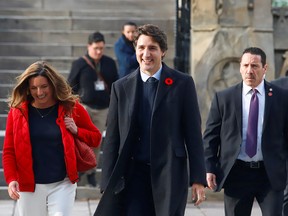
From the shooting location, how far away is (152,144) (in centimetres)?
692

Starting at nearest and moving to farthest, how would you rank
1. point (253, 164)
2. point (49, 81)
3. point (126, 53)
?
point (49, 81), point (253, 164), point (126, 53)

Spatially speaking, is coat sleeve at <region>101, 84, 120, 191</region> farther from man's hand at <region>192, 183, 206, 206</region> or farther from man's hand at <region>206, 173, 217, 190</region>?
man's hand at <region>206, 173, 217, 190</region>

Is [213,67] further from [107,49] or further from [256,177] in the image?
[256,177]

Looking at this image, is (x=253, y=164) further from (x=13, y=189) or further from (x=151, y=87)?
(x=13, y=189)

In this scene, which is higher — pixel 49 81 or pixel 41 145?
pixel 49 81

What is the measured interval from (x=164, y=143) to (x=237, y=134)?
1.19 meters

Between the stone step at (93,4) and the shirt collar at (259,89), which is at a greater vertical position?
the stone step at (93,4)

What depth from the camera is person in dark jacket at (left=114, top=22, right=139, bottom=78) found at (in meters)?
12.7

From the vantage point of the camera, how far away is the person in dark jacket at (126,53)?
1274cm

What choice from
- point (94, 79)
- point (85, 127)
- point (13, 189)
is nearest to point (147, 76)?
point (85, 127)

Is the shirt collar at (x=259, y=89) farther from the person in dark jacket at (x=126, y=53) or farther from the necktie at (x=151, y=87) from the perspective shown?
the person in dark jacket at (x=126, y=53)

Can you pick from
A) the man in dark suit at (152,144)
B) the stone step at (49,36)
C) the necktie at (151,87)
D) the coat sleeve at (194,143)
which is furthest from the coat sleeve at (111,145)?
the stone step at (49,36)

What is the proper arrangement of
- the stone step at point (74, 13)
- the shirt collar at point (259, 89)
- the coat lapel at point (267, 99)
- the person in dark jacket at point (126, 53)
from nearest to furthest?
the coat lapel at point (267, 99) → the shirt collar at point (259, 89) → the person in dark jacket at point (126, 53) → the stone step at point (74, 13)

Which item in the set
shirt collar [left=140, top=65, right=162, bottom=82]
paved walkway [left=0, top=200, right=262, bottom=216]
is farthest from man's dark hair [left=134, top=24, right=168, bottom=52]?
paved walkway [left=0, top=200, right=262, bottom=216]
